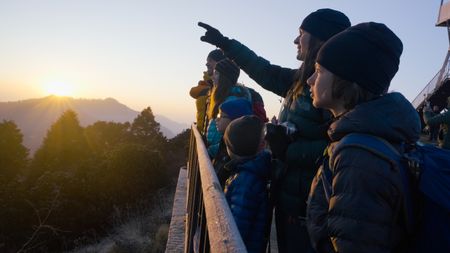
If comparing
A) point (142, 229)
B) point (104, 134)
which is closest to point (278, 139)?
point (142, 229)

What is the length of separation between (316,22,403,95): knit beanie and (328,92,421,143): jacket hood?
0.11 m

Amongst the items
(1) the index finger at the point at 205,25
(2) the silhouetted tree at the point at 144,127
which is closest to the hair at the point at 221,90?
(1) the index finger at the point at 205,25

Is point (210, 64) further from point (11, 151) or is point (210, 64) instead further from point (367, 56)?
point (11, 151)

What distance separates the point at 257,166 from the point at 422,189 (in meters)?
1.34

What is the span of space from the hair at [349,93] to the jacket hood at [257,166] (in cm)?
97

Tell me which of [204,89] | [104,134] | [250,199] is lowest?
[104,134]

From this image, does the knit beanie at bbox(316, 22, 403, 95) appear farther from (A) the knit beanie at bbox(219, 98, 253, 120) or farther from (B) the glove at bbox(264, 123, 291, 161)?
(A) the knit beanie at bbox(219, 98, 253, 120)

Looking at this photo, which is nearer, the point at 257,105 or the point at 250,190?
the point at 250,190

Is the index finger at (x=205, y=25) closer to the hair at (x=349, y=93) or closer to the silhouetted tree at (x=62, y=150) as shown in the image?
the hair at (x=349, y=93)

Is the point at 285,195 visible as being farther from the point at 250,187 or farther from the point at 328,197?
the point at 328,197

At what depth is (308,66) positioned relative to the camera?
2602 mm

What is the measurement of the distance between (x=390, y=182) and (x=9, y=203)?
16.0 meters

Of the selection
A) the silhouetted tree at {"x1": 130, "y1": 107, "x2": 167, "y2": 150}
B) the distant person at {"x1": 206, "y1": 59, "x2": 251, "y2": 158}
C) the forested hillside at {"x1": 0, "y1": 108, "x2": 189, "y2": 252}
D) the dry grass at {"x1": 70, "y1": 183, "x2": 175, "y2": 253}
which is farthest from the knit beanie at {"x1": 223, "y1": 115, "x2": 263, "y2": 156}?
the silhouetted tree at {"x1": 130, "y1": 107, "x2": 167, "y2": 150}

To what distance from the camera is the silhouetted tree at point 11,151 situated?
3046 centimetres
